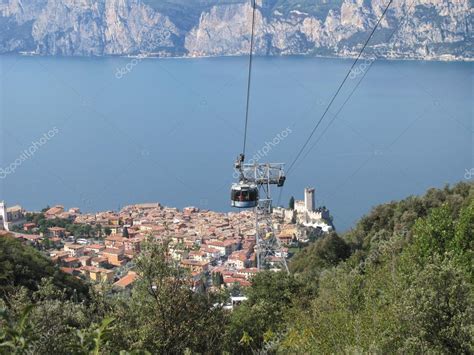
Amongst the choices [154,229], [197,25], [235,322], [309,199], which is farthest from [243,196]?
[197,25]

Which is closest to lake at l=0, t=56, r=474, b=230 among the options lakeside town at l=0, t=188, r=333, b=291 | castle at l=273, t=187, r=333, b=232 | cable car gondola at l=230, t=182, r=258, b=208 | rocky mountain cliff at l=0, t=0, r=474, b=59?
castle at l=273, t=187, r=333, b=232

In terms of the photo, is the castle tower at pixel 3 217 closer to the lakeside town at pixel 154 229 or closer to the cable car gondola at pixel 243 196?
→ the lakeside town at pixel 154 229

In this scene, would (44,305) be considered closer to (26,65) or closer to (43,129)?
(43,129)

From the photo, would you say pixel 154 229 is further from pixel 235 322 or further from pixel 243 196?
pixel 235 322

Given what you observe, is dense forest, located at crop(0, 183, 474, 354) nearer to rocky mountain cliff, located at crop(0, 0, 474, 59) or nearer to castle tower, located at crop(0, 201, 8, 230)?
castle tower, located at crop(0, 201, 8, 230)

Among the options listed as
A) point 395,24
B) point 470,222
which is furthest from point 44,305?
point 395,24

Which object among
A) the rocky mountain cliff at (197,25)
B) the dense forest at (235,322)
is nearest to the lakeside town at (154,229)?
the dense forest at (235,322)
